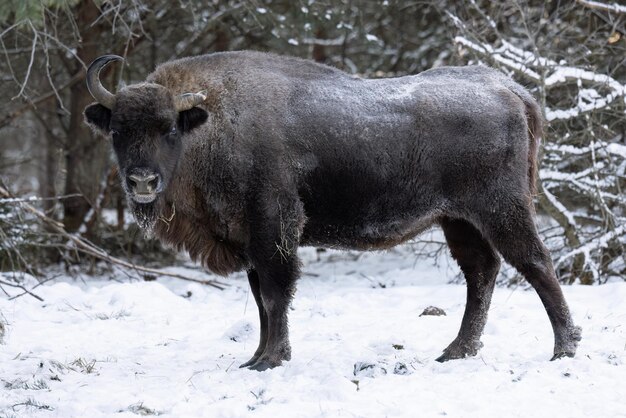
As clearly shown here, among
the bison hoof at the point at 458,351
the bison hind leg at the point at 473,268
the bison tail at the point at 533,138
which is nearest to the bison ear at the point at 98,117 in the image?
the bison hind leg at the point at 473,268

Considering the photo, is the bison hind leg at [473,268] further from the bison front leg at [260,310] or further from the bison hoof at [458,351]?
the bison front leg at [260,310]

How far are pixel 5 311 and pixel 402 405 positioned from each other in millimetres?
4899

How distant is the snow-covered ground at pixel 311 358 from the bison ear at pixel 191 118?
184 centimetres

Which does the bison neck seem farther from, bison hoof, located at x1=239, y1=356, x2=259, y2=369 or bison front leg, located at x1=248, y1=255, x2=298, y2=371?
bison hoof, located at x1=239, y1=356, x2=259, y2=369

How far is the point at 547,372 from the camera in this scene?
→ 553 cm

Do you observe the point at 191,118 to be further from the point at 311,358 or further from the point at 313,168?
the point at 311,358

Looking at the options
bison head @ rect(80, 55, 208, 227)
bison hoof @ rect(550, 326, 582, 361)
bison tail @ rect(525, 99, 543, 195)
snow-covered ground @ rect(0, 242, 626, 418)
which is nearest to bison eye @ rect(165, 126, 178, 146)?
bison head @ rect(80, 55, 208, 227)

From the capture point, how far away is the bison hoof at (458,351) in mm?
6307

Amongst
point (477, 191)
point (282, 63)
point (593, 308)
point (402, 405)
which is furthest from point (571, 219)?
point (402, 405)

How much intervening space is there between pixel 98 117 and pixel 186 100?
2.23ft

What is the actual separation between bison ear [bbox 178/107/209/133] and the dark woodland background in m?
2.37

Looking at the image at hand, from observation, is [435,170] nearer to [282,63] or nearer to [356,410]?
[282,63]

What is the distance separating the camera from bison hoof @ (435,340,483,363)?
6.31 metres

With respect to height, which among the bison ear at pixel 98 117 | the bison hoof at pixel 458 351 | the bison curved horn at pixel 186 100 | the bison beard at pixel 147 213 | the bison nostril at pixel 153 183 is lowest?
the bison hoof at pixel 458 351
